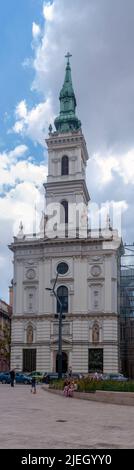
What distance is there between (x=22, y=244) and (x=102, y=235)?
10.2 m

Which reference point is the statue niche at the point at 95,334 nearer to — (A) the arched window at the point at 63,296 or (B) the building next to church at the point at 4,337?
(A) the arched window at the point at 63,296

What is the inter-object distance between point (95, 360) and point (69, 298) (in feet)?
25.8

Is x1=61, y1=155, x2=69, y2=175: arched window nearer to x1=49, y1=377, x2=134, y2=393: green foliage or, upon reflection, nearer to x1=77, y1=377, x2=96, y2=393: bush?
x1=49, y1=377, x2=134, y2=393: green foliage

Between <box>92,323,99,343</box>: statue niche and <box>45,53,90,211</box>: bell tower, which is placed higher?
<box>45,53,90,211</box>: bell tower

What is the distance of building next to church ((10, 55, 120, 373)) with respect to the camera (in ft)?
221

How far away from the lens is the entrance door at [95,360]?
219 ft

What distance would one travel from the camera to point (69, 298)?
69.3 metres

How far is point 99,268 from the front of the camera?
69.4 metres

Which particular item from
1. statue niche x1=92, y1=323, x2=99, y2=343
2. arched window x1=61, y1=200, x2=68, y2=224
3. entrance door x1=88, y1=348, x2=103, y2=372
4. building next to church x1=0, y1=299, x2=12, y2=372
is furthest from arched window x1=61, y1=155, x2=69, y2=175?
entrance door x1=88, y1=348, x2=103, y2=372

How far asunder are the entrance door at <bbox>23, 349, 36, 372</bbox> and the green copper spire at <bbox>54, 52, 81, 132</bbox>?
30.6 meters

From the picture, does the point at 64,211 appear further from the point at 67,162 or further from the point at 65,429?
the point at 65,429

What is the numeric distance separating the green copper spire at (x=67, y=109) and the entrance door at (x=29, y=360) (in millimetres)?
30586
